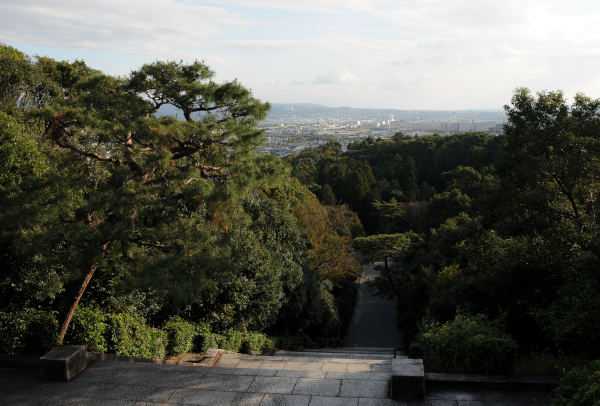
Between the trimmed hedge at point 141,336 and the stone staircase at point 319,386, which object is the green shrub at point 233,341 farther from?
the stone staircase at point 319,386

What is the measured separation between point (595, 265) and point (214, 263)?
460cm

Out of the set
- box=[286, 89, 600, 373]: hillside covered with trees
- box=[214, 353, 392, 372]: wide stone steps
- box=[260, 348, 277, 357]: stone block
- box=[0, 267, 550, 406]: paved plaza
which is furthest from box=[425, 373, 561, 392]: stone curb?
box=[260, 348, 277, 357]: stone block

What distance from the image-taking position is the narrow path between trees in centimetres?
1825

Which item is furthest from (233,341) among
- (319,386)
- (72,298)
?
(319,386)

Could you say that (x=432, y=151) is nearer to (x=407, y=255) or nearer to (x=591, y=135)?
(x=407, y=255)

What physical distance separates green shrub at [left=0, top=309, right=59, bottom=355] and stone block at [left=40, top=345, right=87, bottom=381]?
698 mm

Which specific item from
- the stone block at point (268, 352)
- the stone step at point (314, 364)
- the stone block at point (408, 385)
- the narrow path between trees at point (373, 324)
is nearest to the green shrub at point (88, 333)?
the stone step at point (314, 364)

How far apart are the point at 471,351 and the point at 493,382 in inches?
22.5

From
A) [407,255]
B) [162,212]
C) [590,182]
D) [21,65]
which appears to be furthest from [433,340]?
[407,255]

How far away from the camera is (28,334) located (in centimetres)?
610

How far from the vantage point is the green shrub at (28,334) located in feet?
19.7

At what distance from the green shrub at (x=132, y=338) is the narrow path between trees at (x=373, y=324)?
11672 millimetres

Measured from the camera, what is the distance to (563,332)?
201 inches

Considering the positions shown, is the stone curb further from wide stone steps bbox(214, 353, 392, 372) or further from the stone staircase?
wide stone steps bbox(214, 353, 392, 372)
